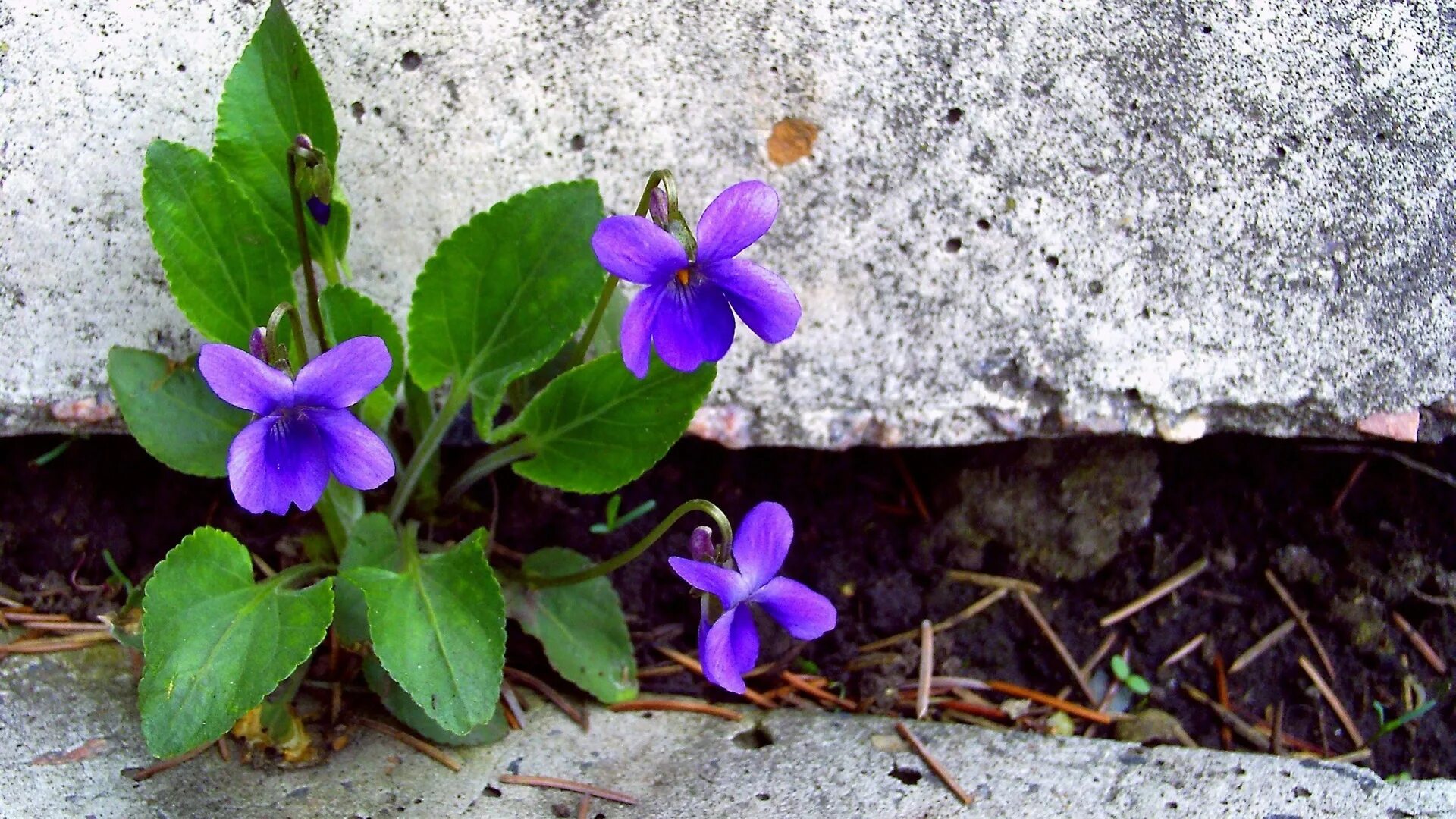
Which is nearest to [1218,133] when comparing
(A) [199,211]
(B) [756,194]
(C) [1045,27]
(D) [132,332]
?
(C) [1045,27]

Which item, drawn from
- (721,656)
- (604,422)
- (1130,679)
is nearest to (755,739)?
(721,656)

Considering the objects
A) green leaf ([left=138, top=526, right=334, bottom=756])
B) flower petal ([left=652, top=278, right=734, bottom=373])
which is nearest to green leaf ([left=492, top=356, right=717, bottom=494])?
flower petal ([left=652, top=278, right=734, bottom=373])

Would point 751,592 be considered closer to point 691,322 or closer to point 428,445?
point 691,322

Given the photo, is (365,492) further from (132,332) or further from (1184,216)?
(1184,216)

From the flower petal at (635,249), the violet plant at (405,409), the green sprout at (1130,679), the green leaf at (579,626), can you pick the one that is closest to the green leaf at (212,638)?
the violet plant at (405,409)

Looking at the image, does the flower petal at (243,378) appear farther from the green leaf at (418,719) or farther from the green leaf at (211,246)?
the green leaf at (418,719)
